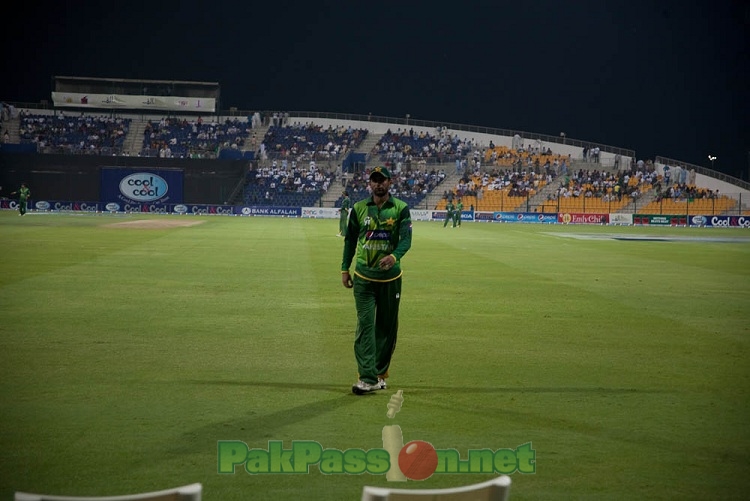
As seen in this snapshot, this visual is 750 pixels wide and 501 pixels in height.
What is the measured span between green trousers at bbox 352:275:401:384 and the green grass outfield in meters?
0.32

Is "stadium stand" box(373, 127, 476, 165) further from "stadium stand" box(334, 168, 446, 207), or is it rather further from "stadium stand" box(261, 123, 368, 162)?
"stadium stand" box(261, 123, 368, 162)

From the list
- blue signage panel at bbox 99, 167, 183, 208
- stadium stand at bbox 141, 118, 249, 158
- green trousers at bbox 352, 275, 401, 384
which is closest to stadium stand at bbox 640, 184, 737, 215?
stadium stand at bbox 141, 118, 249, 158

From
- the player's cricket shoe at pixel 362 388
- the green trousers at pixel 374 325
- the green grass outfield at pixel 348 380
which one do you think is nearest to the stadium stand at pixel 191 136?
the green grass outfield at pixel 348 380

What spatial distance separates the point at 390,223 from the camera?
28.3ft

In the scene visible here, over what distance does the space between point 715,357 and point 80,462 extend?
8.04m

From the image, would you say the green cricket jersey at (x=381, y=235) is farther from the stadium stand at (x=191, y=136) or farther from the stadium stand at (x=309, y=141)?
the stadium stand at (x=309, y=141)

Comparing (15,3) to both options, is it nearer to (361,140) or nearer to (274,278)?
(361,140)

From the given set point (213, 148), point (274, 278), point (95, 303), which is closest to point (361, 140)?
point (213, 148)

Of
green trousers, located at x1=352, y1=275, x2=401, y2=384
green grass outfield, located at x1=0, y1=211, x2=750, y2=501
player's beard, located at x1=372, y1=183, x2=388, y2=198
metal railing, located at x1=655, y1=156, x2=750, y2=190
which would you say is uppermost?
metal railing, located at x1=655, y1=156, x2=750, y2=190

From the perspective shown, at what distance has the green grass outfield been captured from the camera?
5.92 meters

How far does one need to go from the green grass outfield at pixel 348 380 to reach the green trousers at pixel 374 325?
32cm

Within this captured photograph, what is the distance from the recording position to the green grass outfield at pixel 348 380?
5.92 metres

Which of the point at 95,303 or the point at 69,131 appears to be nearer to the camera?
the point at 95,303

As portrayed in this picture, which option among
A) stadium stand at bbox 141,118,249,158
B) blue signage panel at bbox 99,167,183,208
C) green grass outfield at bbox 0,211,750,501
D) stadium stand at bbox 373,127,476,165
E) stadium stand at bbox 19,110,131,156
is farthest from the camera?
stadium stand at bbox 373,127,476,165
